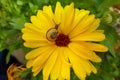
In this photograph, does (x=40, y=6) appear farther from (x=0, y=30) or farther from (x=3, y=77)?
(x=3, y=77)

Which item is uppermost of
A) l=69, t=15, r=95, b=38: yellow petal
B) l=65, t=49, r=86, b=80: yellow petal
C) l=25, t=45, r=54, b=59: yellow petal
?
l=69, t=15, r=95, b=38: yellow petal

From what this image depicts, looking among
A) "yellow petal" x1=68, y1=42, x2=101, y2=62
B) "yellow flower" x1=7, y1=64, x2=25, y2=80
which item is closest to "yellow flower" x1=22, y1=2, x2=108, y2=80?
"yellow petal" x1=68, y1=42, x2=101, y2=62

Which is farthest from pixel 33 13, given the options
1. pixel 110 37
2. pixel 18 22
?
pixel 110 37

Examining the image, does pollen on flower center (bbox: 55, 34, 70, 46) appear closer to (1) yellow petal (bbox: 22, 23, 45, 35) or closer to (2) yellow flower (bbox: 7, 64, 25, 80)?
(1) yellow petal (bbox: 22, 23, 45, 35)

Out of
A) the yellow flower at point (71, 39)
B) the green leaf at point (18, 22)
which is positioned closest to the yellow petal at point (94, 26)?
the yellow flower at point (71, 39)

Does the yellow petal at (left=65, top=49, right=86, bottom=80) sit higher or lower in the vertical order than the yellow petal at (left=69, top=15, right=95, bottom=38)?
lower

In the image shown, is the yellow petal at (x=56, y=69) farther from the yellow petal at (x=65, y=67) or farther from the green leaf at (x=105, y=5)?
the green leaf at (x=105, y=5)

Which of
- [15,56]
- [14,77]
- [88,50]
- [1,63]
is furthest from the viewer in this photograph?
[1,63]

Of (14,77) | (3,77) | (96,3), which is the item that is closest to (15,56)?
(3,77)
